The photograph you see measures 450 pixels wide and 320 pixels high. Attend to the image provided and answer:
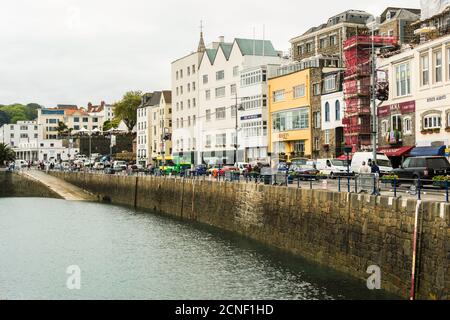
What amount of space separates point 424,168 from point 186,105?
70.9m

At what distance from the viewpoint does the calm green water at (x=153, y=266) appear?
26.2 m

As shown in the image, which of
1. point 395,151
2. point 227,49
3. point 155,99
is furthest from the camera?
point 155,99

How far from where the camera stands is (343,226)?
28438 mm

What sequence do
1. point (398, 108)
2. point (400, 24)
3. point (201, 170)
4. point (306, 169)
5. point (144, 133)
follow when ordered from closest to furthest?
point (306, 169) < point (398, 108) < point (201, 170) < point (400, 24) < point (144, 133)

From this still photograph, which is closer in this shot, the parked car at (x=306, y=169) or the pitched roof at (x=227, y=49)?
the parked car at (x=306, y=169)

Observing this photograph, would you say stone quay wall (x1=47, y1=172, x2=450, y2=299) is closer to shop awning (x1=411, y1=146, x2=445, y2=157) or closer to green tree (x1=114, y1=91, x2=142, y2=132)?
shop awning (x1=411, y1=146, x2=445, y2=157)

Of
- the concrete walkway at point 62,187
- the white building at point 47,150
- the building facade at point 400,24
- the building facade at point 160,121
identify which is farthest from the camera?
the white building at point 47,150

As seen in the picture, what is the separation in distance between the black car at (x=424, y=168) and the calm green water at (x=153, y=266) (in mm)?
7555

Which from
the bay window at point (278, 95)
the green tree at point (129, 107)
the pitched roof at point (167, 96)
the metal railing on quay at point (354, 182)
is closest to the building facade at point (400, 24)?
the bay window at point (278, 95)

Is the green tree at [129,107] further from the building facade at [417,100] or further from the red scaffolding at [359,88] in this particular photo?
the building facade at [417,100]

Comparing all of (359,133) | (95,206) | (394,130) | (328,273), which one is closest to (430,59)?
(394,130)

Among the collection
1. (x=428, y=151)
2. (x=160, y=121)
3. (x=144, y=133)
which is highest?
(x=160, y=121)

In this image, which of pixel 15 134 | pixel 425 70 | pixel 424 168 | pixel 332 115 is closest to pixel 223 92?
pixel 332 115

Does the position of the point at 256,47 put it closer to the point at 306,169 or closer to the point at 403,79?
the point at 403,79
